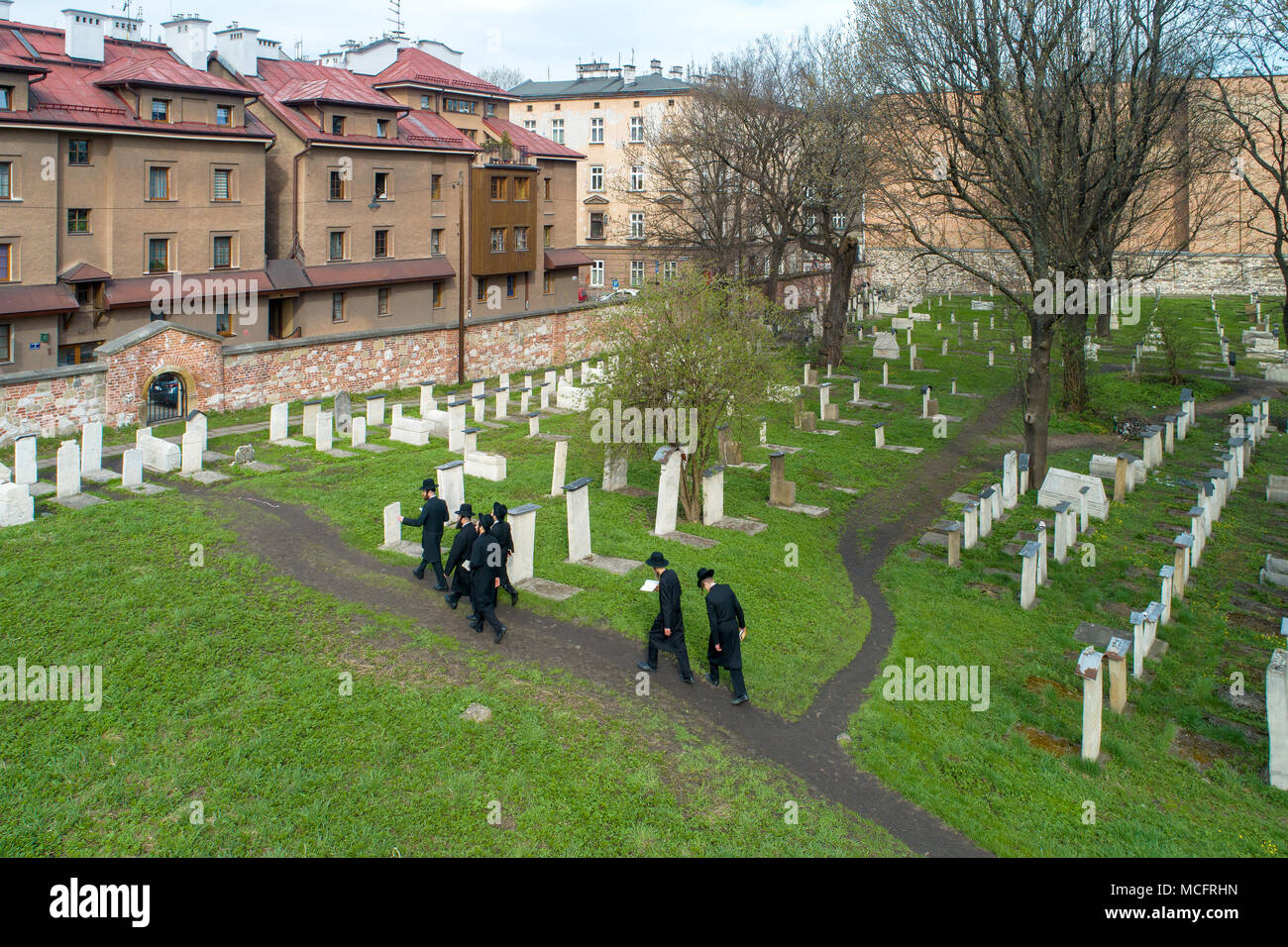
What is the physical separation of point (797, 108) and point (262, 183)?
21.0m

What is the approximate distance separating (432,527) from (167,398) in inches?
656

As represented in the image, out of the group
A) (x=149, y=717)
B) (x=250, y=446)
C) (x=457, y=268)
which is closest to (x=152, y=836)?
(x=149, y=717)

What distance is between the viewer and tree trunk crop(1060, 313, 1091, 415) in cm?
3183

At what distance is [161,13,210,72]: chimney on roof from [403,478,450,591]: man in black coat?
2836cm

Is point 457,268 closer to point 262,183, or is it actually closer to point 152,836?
point 262,183

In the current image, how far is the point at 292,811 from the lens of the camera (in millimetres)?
9477

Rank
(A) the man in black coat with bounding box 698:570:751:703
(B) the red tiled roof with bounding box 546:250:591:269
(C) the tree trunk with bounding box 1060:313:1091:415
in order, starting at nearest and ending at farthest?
(A) the man in black coat with bounding box 698:570:751:703 → (C) the tree trunk with bounding box 1060:313:1091:415 → (B) the red tiled roof with bounding box 546:250:591:269

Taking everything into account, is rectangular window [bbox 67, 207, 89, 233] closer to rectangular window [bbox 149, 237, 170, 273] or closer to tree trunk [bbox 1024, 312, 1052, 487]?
rectangular window [bbox 149, 237, 170, 273]

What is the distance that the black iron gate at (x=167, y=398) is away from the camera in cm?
2755

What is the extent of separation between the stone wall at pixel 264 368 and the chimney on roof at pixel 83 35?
12.5 m

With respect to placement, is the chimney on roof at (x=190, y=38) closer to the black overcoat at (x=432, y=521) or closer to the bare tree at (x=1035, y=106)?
the bare tree at (x=1035, y=106)

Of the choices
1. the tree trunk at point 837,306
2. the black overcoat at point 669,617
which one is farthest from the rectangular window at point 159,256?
the black overcoat at point 669,617

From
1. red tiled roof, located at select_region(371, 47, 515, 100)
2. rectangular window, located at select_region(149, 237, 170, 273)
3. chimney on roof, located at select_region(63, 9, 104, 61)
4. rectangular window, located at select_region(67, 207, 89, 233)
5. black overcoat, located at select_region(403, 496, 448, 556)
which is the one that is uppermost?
red tiled roof, located at select_region(371, 47, 515, 100)

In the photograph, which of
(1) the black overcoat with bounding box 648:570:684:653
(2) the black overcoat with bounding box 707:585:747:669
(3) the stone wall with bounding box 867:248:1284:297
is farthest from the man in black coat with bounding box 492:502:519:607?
(3) the stone wall with bounding box 867:248:1284:297
